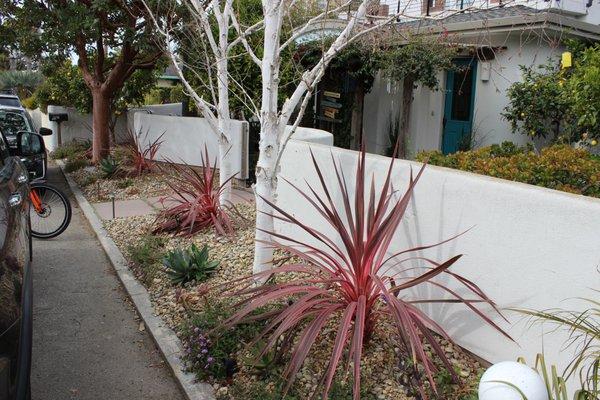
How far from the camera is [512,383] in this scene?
2379 millimetres

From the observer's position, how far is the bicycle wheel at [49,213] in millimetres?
6836

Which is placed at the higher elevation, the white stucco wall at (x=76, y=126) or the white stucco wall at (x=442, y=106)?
the white stucco wall at (x=442, y=106)

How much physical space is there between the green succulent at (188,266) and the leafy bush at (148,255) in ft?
1.16

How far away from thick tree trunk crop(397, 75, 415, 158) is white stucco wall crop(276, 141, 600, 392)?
7.14m

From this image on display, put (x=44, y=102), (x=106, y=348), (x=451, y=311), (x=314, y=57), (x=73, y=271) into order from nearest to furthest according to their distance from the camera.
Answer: (x=451, y=311) < (x=106, y=348) < (x=73, y=271) < (x=314, y=57) < (x=44, y=102)

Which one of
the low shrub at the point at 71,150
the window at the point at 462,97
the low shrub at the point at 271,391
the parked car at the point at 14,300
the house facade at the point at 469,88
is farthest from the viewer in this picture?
the low shrub at the point at 71,150

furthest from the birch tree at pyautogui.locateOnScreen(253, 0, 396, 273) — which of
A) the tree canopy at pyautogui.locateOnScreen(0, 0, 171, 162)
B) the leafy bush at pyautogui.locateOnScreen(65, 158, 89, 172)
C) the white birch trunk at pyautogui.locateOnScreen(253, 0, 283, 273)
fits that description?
the leafy bush at pyautogui.locateOnScreen(65, 158, 89, 172)

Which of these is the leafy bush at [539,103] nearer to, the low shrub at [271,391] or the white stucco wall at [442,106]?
the white stucco wall at [442,106]

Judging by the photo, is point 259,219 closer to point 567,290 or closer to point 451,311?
point 451,311

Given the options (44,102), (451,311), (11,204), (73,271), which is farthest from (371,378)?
(44,102)

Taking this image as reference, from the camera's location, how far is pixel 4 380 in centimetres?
215

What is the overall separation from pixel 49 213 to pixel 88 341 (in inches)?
126

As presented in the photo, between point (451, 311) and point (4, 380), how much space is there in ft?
8.61

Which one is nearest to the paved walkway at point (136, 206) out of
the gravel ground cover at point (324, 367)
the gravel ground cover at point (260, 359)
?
the gravel ground cover at point (260, 359)
